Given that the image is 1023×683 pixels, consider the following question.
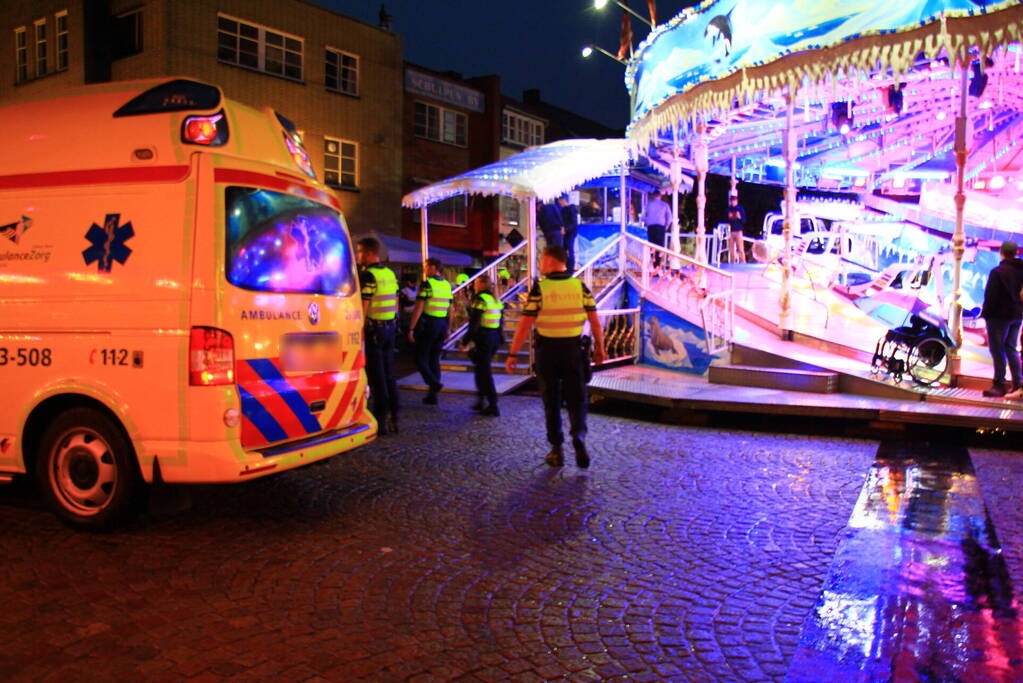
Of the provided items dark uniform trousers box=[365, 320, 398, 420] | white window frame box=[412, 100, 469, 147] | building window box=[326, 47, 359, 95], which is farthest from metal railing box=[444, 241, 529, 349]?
white window frame box=[412, 100, 469, 147]

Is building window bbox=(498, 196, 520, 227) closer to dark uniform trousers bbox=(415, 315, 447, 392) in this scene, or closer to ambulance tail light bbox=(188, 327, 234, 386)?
dark uniform trousers bbox=(415, 315, 447, 392)

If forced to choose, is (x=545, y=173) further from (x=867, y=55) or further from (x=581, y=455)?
(x=581, y=455)

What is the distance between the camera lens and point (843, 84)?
1158 centimetres

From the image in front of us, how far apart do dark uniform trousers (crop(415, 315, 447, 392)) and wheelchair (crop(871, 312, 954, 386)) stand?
19.4 ft

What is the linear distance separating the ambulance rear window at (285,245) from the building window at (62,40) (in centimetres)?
2043

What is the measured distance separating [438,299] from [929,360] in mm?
6392

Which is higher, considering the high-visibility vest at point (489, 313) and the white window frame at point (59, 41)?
the white window frame at point (59, 41)

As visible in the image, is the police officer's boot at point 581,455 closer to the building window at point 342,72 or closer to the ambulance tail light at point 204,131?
the ambulance tail light at point 204,131

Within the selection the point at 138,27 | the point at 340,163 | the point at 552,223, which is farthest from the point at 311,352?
the point at 340,163

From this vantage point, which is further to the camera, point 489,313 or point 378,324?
point 489,313

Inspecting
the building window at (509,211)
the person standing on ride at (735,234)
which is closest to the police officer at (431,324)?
the person standing on ride at (735,234)

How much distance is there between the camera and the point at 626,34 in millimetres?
15352

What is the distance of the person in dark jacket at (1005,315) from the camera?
9.36m

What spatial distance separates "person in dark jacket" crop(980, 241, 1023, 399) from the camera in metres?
9.36
